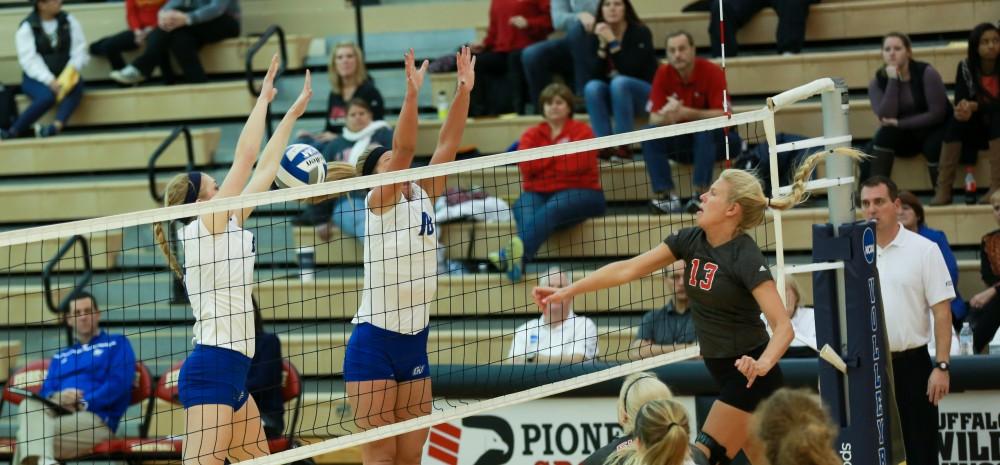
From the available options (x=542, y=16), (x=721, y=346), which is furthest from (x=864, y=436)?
(x=542, y=16)

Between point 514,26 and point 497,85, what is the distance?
53 cm

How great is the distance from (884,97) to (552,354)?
319 centimetres

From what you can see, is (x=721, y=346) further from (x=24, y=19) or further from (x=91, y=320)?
(x=24, y=19)

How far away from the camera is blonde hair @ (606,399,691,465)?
16.0 ft

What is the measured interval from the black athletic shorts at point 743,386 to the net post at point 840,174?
16.4 inches

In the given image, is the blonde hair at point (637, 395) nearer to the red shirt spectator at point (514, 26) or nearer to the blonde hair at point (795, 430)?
the blonde hair at point (795, 430)

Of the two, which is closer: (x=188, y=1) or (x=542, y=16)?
(x=542, y=16)

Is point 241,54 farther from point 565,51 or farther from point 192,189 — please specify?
point 192,189

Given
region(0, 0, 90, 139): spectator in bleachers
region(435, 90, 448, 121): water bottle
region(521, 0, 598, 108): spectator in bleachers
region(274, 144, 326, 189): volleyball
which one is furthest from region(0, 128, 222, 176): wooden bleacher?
region(274, 144, 326, 189): volleyball

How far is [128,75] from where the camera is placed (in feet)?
41.8

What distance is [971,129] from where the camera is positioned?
970 cm

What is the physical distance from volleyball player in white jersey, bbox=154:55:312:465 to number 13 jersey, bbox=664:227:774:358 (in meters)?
1.92

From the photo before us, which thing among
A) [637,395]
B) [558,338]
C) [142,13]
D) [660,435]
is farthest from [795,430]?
[142,13]

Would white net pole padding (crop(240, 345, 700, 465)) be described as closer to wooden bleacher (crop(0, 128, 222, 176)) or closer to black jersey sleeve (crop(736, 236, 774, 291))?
black jersey sleeve (crop(736, 236, 774, 291))
